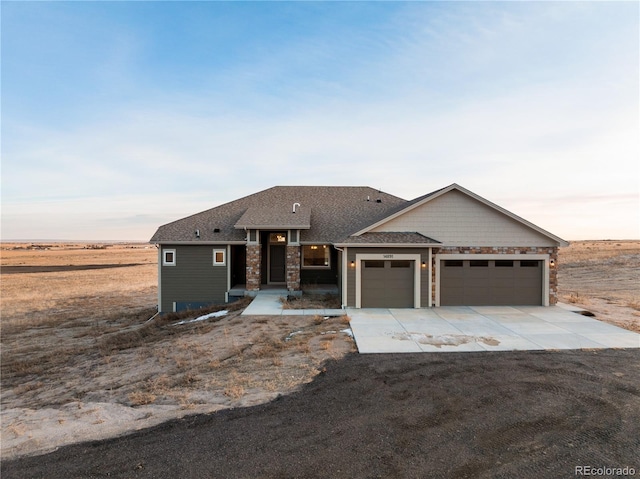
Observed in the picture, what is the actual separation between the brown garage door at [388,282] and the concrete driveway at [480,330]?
533mm

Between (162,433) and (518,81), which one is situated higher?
(518,81)

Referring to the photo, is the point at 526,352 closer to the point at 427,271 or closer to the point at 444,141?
the point at 427,271

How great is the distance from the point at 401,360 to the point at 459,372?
1.32 metres

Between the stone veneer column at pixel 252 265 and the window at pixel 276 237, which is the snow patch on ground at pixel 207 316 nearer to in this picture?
the stone veneer column at pixel 252 265

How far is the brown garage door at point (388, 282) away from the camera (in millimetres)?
13289

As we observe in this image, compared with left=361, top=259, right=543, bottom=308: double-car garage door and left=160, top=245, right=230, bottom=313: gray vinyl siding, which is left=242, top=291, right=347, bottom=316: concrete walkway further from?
left=361, top=259, right=543, bottom=308: double-car garage door

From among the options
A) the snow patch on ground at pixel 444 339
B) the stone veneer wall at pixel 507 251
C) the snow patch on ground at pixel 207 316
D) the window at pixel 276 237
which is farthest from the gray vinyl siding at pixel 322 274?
the snow patch on ground at pixel 444 339

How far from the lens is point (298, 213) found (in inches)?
690

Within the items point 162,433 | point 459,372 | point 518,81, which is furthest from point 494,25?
point 162,433

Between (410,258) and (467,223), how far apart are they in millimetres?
3148

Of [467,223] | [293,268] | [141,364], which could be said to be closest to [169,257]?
[293,268]

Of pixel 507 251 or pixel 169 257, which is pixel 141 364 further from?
pixel 507 251

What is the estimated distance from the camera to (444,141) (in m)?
22.3

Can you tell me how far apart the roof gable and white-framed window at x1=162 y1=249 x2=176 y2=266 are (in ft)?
31.3
